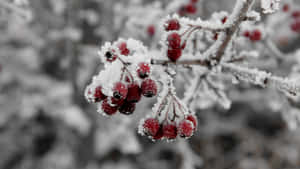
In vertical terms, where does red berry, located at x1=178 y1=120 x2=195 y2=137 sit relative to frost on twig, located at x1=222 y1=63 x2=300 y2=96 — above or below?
below

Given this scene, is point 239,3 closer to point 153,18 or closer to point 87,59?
point 153,18

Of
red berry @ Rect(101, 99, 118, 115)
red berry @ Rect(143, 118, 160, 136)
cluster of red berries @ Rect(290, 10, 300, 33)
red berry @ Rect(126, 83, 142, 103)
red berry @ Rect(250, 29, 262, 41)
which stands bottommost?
red berry @ Rect(143, 118, 160, 136)

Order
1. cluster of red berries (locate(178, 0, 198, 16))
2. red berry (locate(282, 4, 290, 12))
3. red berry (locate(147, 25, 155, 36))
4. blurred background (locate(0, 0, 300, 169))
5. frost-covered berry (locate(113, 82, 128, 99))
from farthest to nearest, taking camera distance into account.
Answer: blurred background (locate(0, 0, 300, 169)) < red berry (locate(282, 4, 290, 12)) < red berry (locate(147, 25, 155, 36)) < cluster of red berries (locate(178, 0, 198, 16)) < frost-covered berry (locate(113, 82, 128, 99))

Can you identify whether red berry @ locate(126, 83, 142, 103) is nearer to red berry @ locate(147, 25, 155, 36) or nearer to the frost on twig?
the frost on twig

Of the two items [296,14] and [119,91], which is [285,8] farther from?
[119,91]

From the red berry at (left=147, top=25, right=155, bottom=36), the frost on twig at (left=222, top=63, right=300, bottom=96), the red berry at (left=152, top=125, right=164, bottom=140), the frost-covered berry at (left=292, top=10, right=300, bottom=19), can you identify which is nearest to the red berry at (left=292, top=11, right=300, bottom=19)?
the frost-covered berry at (left=292, top=10, right=300, bottom=19)

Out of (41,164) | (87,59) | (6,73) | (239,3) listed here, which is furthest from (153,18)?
(41,164)
